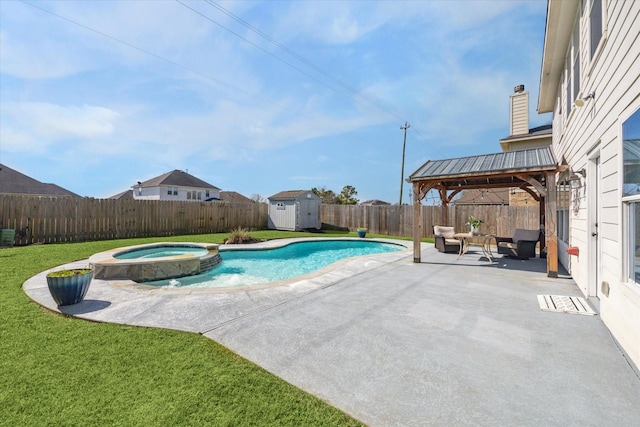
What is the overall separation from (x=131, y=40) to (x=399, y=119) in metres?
20.3

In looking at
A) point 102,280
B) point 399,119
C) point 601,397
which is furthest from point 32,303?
point 399,119

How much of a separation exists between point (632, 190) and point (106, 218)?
1561 cm

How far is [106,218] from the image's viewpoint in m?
12.6

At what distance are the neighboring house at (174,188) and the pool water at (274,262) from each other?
62.7ft

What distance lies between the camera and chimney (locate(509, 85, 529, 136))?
Answer: 1470cm

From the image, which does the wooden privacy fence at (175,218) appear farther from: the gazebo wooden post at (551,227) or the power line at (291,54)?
the power line at (291,54)

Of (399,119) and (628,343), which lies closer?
(628,343)

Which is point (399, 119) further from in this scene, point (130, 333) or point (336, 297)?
point (130, 333)

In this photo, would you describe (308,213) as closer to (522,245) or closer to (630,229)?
(522,245)

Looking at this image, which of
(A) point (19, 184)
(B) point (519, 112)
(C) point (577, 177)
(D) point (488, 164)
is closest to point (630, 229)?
(C) point (577, 177)

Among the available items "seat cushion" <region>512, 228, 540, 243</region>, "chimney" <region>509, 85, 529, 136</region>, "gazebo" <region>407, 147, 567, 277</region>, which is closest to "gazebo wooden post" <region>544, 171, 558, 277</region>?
"gazebo" <region>407, 147, 567, 277</region>

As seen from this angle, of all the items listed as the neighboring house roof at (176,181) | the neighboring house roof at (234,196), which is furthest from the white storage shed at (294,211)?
the neighboring house roof at (234,196)

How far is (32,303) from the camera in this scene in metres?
3.97

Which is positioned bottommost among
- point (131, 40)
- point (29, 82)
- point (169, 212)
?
point (169, 212)
